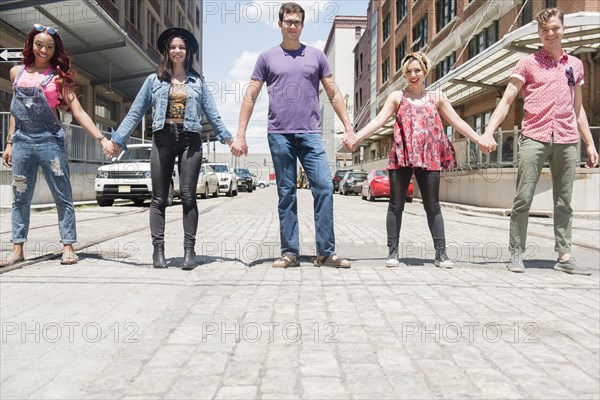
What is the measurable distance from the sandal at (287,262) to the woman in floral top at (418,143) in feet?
2.71

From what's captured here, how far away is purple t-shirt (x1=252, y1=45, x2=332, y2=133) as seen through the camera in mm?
4918

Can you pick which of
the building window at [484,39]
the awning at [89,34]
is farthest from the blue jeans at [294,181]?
the building window at [484,39]

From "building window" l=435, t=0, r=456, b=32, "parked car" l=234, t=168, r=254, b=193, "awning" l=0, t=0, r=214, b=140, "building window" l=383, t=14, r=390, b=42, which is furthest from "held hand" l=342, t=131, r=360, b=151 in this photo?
"building window" l=383, t=14, r=390, b=42

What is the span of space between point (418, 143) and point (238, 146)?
1572 millimetres

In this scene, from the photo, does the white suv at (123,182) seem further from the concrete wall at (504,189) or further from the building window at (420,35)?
the building window at (420,35)

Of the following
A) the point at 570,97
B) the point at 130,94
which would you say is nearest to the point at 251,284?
the point at 570,97

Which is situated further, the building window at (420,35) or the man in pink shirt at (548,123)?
the building window at (420,35)

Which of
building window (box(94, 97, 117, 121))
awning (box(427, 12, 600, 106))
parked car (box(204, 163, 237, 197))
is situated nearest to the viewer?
awning (box(427, 12, 600, 106))

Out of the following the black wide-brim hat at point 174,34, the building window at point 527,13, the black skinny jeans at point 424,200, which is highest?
the building window at point 527,13

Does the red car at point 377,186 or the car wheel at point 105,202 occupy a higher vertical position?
the red car at point 377,186

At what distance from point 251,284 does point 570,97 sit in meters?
3.21

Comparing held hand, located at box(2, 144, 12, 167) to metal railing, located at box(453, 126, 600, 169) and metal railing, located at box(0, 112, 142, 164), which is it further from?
metal railing, located at box(453, 126, 600, 169)

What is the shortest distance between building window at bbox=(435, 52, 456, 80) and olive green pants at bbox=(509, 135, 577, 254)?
82.4 feet

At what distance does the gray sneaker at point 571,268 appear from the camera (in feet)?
16.1
